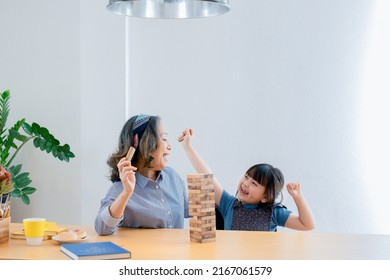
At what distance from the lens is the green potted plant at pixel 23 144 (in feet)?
14.7

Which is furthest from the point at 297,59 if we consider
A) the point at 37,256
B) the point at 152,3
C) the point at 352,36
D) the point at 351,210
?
the point at 37,256

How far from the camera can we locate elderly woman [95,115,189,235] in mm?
2859

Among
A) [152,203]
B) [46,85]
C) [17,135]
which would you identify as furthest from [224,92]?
[152,203]

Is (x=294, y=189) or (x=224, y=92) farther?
(x=224, y=92)

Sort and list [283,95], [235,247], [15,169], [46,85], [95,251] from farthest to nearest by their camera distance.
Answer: [46,85]
[15,169]
[283,95]
[235,247]
[95,251]

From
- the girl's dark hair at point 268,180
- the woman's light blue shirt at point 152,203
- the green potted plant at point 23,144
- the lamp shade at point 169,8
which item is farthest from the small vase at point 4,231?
the green potted plant at point 23,144

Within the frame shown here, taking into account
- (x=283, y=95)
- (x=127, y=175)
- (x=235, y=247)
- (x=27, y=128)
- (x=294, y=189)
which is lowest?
(x=235, y=247)

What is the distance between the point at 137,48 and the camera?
4.64 m

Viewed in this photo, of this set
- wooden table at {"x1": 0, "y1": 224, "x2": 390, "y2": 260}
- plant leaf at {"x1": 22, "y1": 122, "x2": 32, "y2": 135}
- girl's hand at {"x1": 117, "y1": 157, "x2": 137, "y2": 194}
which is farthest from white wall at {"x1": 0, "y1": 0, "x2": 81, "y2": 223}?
girl's hand at {"x1": 117, "y1": 157, "x2": 137, "y2": 194}

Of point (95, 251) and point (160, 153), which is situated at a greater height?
point (160, 153)

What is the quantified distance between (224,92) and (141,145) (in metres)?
1.70

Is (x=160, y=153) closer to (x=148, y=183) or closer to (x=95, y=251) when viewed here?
(x=148, y=183)

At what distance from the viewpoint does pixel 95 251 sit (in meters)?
2.20

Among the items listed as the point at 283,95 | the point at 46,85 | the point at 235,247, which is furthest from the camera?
the point at 46,85
